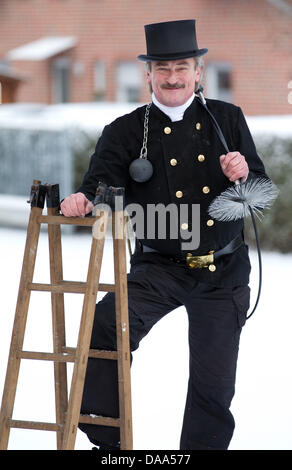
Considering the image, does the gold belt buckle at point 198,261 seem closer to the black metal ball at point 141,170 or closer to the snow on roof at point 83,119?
the black metal ball at point 141,170

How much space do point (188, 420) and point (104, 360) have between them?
508 millimetres

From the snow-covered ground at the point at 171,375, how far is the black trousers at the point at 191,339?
0.65 metres

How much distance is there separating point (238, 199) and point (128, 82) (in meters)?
14.7

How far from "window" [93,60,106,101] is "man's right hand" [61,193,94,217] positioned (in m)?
14.9

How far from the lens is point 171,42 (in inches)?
139

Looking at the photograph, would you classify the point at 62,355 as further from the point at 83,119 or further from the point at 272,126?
the point at 83,119

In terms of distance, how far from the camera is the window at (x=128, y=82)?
58.2 feet

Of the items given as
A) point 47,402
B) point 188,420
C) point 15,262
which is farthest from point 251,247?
point 188,420

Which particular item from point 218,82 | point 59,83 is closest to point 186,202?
point 218,82

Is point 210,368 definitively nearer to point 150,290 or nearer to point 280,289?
point 150,290

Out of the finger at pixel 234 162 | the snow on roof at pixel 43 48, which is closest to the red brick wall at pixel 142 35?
the snow on roof at pixel 43 48

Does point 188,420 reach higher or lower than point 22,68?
lower

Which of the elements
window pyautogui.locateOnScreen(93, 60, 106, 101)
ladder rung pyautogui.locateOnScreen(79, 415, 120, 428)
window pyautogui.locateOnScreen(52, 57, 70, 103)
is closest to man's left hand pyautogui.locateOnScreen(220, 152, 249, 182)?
ladder rung pyautogui.locateOnScreen(79, 415, 120, 428)

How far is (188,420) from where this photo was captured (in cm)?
374
